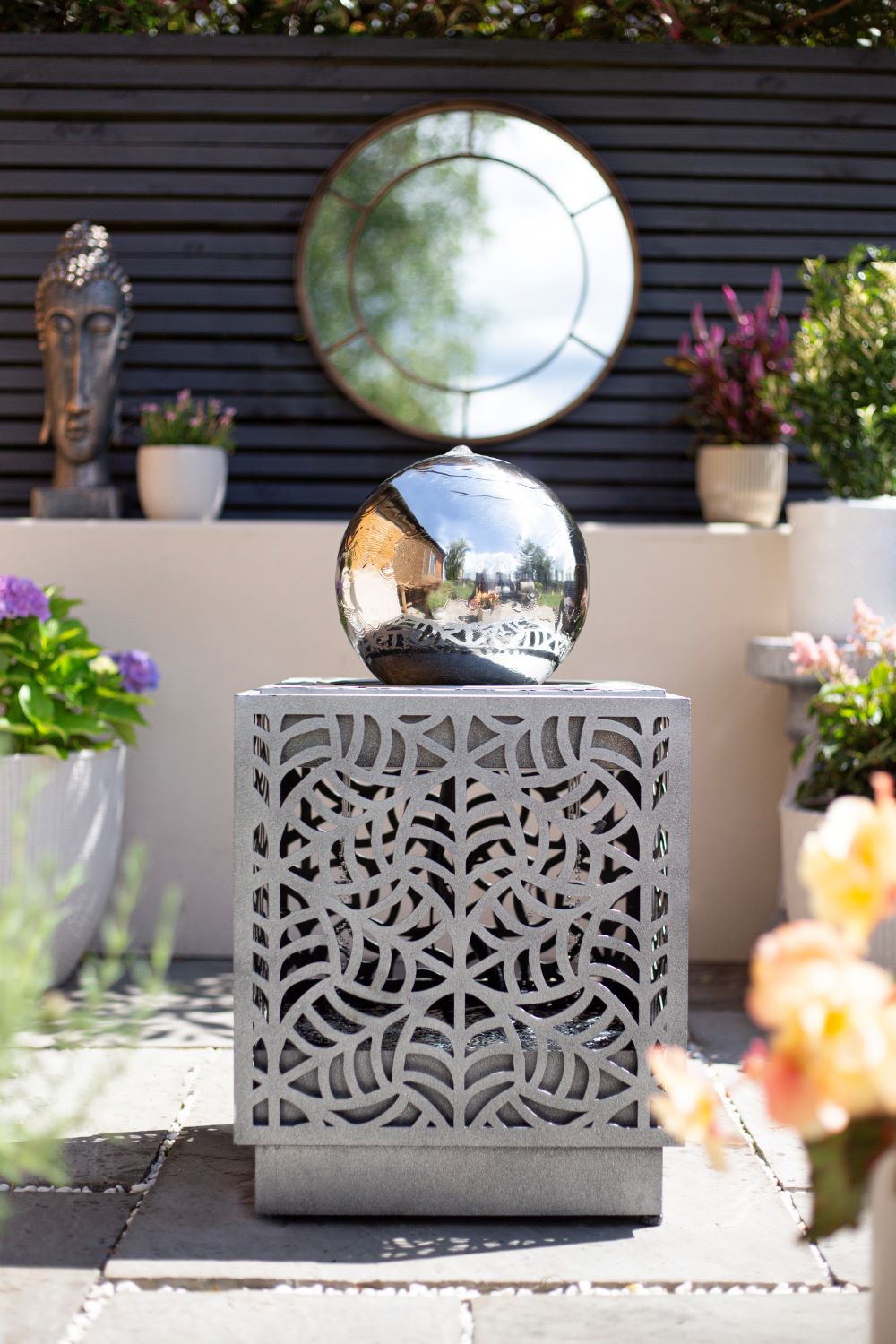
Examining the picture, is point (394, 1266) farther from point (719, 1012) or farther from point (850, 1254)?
point (719, 1012)

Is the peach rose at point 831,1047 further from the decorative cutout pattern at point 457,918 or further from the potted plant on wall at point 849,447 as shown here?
the potted plant on wall at point 849,447

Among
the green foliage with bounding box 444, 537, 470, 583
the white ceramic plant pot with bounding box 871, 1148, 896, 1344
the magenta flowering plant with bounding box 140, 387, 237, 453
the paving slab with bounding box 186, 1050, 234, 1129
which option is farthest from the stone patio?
the magenta flowering plant with bounding box 140, 387, 237, 453

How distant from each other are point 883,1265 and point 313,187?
4187mm

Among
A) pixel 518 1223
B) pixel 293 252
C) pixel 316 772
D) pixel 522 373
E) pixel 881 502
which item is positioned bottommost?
pixel 518 1223

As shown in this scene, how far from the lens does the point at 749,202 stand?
476 cm

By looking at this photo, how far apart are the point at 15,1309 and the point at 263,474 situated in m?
3.28

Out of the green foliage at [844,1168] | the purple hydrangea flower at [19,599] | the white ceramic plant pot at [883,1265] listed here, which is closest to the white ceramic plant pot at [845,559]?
the purple hydrangea flower at [19,599]

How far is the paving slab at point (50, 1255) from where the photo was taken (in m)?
1.91

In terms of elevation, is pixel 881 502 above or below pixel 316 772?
above

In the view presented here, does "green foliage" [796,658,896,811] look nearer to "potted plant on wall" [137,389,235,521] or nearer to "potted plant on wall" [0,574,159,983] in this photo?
"potted plant on wall" [0,574,159,983]

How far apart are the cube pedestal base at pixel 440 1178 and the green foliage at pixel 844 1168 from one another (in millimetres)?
1198

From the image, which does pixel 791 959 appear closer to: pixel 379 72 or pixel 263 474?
pixel 263 474

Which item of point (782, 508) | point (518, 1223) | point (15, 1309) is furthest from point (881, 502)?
point (15, 1309)

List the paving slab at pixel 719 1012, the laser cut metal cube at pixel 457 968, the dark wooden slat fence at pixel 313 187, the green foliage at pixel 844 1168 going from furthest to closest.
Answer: the dark wooden slat fence at pixel 313 187, the paving slab at pixel 719 1012, the laser cut metal cube at pixel 457 968, the green foliage at pixel 844 1168
